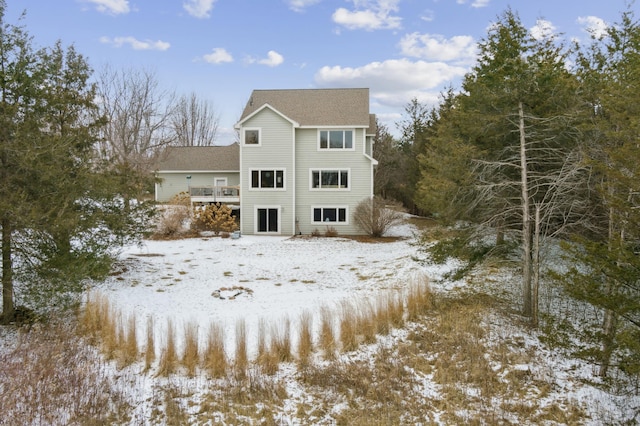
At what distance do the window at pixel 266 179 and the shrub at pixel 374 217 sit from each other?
16.2ft

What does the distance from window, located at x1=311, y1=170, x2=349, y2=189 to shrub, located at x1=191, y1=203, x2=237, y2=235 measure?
18.0ft

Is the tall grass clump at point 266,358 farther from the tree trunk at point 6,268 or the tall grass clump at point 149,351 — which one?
the tree trunk at point 6,268

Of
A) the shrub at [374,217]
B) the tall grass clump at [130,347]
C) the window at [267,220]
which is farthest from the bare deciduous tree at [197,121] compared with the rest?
the tall grass clump at [130,347]

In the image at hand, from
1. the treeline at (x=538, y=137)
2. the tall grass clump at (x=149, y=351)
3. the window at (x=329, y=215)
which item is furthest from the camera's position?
the window at (x=329, y=215)

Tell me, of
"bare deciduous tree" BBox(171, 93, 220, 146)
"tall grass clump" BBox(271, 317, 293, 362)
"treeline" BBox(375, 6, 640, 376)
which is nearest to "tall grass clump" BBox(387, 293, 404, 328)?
"treeline" BBox(375, 6, 640, 376)

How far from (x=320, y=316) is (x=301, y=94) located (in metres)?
19.4

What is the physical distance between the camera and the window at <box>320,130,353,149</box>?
22.7 m

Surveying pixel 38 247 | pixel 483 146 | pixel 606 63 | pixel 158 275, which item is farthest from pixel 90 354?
pixel 606 63

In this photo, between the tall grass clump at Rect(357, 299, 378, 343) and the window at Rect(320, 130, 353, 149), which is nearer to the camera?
the tall grass clump at Rect(357, 299, 378, 343)

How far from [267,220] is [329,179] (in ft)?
14.8

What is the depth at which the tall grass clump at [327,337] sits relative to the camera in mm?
7070

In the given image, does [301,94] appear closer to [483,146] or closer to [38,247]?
[483,146]

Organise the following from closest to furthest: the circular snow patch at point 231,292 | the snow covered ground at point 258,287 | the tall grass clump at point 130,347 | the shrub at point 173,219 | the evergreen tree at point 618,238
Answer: the evergreen tree at point 618,238
the snow covered ground at point 258,287
the tall grass clump at point 130,347
the circular snow patch at point 231,292
the shrub at point 173,219

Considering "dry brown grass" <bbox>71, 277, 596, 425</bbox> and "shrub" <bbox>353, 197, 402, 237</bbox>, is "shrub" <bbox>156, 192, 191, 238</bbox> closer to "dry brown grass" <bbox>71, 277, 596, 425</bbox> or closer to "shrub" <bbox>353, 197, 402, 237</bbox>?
"shrub" <bbox>353, 197, 402, 237</bbox>
